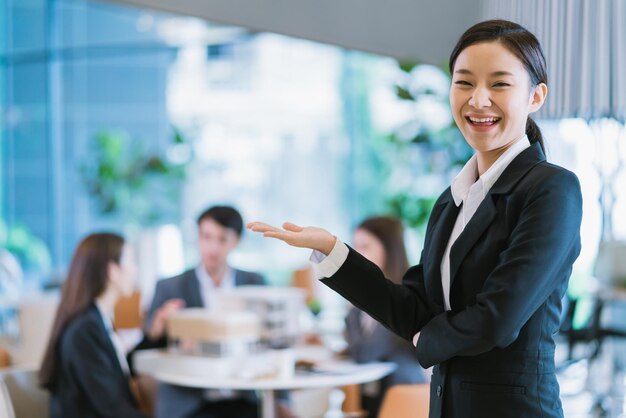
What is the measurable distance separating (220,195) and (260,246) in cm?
74

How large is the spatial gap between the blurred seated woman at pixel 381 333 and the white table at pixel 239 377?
2.2 inches

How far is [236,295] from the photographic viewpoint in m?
4.70

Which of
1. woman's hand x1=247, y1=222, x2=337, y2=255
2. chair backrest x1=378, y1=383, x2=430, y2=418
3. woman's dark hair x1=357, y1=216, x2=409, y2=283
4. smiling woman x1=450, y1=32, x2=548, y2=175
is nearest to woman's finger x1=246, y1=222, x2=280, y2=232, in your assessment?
woman's hand x1=247, y1=222, x2=337, y2=255

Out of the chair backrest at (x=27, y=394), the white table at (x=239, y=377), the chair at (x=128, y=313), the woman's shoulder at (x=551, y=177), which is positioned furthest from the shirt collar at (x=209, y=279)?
the woman's shoulder at (x=551, y=177)

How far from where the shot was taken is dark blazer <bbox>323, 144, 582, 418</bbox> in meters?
1.67

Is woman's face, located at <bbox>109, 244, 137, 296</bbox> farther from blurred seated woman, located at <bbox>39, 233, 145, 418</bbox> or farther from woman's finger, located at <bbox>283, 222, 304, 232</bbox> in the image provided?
woman's finger, located at <bbox>283, 222, 304, 232</bbox>

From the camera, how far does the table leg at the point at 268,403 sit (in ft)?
14.4

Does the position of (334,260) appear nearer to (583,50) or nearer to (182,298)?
(583,50)

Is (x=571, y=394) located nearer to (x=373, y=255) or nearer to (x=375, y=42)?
(x=373, y=255)

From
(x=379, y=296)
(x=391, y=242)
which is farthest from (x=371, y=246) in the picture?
(x=379, y=296)

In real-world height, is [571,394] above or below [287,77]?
below

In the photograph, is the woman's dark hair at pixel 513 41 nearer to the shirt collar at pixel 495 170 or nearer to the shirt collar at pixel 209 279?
the shirt collar at pixel 495 170

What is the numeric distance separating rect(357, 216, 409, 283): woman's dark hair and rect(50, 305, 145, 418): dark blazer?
1.42m

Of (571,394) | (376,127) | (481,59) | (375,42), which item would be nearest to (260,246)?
(376,127)
